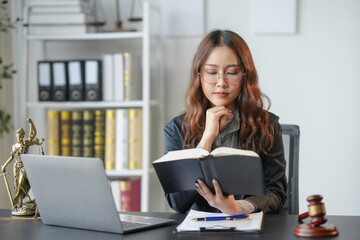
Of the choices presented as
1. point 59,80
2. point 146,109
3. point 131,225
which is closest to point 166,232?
point 131,225

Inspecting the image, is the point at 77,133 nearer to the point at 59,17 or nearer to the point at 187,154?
the point at 59,17

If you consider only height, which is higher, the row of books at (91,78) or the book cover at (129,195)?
the row of books at (91,78)

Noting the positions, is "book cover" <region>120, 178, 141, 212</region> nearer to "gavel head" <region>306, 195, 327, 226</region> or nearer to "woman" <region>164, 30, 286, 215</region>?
"woman" <region>164, 30, 286, 215</region>

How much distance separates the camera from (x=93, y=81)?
328cm

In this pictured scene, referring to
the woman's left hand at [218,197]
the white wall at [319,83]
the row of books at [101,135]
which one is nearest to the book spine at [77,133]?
the row of books at [101,135]

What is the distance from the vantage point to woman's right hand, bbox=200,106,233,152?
1.89m

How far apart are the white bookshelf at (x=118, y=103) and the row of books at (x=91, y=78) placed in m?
0.05

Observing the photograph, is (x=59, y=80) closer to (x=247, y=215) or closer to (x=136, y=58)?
(x=136, y=58)

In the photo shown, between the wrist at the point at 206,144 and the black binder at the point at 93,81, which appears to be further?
the black binder at the point at 93,81

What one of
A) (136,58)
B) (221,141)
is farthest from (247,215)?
(136,58)

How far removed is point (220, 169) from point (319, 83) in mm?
2011

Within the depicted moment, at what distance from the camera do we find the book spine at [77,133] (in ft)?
10.9

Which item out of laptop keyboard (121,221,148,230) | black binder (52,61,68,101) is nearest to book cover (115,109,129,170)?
black binder (52,61,68,101)

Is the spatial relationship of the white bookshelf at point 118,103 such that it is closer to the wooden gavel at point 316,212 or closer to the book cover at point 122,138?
the book cover at point 122,138
